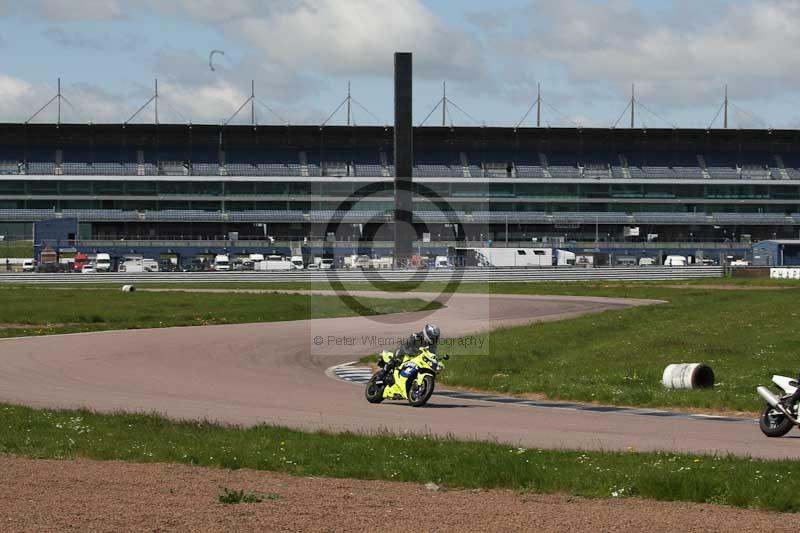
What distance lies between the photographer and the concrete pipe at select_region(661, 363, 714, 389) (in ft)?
82.9

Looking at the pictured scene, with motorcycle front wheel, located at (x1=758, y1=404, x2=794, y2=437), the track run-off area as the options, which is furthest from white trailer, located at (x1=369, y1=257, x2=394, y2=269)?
motorcycle front wheel, located at (x1=758, y1=404, x2=794, y2=437)

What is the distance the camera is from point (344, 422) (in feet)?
69.1

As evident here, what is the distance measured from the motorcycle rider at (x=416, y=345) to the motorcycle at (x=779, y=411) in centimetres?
725

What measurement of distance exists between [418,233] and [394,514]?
120785 millimetres

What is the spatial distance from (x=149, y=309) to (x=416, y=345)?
3401 cm

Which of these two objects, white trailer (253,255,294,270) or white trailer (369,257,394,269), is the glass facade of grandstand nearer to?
white trailer (253,255,294,270)

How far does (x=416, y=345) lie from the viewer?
24.2m

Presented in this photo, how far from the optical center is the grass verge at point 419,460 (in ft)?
45.4

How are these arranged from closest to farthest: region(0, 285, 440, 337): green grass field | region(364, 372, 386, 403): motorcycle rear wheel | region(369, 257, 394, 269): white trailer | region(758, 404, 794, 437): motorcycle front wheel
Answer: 1. region(758, 404, 794, 437): motorcycle front wheel
2. region(364, 372, 386, 403): motorcycle rear wheel
3. region(0, 285, 440, 337): green grass field
4. region(369, 257, 394, 269): white trailer

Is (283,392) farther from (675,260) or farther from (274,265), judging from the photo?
(675,260)

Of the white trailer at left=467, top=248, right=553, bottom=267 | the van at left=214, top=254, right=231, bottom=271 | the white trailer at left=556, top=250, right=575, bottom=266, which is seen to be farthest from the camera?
the white trailer at left=556, top=250, right=575, bottom=266

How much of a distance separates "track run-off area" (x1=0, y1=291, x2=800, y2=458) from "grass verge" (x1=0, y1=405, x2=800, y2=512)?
5.44 feet

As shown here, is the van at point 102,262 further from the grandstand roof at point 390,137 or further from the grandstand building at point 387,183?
the grandstand roof at point 390,137

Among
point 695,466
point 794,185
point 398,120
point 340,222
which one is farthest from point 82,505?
point 794,185
